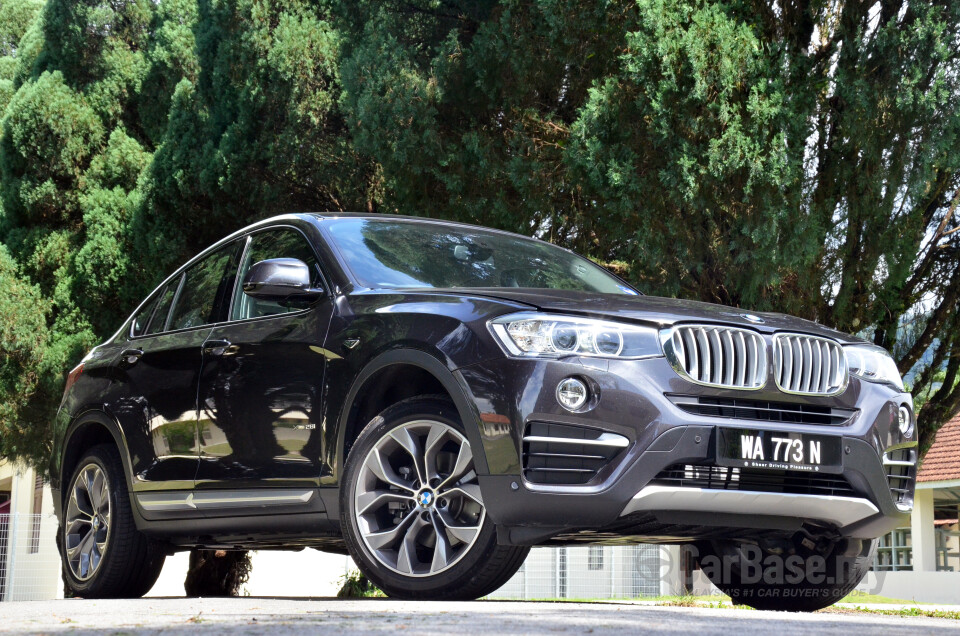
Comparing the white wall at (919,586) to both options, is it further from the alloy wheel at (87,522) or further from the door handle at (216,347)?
the door handle at (216,347)

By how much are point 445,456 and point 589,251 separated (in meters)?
7.05

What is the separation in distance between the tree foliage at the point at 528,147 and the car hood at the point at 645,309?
4.79 m

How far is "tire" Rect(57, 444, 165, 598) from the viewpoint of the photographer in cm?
627

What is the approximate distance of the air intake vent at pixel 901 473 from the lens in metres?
5.04

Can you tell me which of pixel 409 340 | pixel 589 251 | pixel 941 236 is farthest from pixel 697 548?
pixel 941 236

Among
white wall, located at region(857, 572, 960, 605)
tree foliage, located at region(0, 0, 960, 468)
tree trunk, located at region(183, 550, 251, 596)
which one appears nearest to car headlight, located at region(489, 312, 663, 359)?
tree foliage, located at region(0, 0, 960, 468)

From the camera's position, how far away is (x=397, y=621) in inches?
141

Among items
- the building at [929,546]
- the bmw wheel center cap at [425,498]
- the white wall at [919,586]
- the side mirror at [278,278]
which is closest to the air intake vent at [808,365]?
the bmw wheel center cap at [425,498]

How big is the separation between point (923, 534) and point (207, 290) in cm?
1853

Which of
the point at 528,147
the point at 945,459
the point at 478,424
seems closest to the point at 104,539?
the point at 478,424

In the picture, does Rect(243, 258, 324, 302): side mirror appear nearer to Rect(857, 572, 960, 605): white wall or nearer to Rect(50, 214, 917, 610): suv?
Rect(50, 214, 917, 610): suv

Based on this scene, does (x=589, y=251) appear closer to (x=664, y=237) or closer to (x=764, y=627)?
(x=664, y=237)

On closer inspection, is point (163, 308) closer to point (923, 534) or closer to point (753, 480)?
point (753, 480)

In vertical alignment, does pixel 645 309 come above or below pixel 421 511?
above
